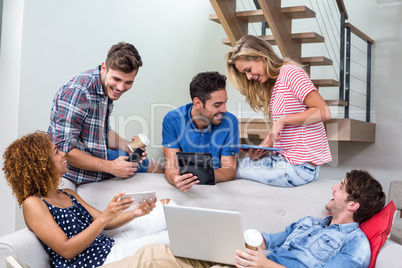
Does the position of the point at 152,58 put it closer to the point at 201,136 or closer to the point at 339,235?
the point at 201,136

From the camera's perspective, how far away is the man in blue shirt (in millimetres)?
2654

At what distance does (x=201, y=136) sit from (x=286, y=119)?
22.0 inches

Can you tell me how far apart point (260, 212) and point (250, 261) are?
832 millimetres

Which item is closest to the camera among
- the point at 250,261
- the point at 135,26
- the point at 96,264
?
the point at 250,261

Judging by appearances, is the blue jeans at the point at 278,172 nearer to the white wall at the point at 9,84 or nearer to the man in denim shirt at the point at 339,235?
the man in denim shirt at the point at 339,235

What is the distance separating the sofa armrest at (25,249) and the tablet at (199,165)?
81 centimetres

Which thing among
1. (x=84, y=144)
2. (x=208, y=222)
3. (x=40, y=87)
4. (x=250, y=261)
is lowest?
(x=250, y=261)

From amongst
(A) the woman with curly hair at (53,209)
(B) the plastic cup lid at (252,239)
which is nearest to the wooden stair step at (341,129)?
(A) the woman with curly hair at (53,209)

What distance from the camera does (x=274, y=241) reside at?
2061 millimetres

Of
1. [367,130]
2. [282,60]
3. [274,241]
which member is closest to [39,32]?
[282,60]

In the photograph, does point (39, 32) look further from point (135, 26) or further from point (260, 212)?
point (260, 212)

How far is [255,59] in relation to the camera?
2.51 m

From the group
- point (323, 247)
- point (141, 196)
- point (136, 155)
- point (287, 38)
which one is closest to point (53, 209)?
point (141, 196)

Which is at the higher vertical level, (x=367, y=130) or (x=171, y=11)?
(x=171, y=11)
